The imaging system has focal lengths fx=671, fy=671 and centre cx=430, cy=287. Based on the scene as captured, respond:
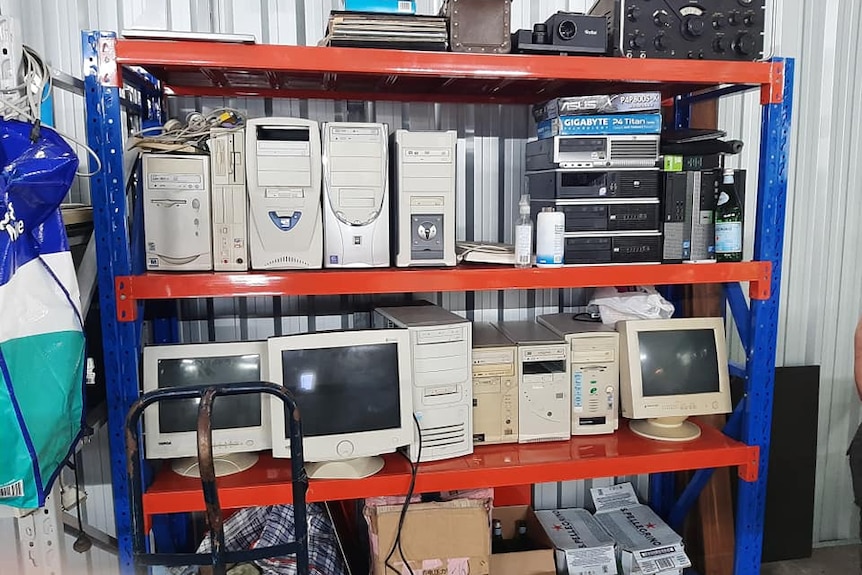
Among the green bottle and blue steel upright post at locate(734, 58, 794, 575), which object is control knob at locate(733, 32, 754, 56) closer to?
blue steel upright post at locate(734, 58, 794, 575)

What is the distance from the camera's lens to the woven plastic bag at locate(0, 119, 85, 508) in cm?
132

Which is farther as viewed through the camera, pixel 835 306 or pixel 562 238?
pixel 835 306

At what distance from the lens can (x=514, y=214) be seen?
2535 millimetres

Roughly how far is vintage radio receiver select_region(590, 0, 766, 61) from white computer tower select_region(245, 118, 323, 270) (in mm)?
921

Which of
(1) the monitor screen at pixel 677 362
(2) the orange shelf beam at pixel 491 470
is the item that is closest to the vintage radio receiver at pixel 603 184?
(1) the monitor screen at pixel 677 362

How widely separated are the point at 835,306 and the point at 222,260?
246 centimetres

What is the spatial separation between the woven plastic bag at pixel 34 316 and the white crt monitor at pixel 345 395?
1.81 feet

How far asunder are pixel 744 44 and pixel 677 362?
98cm

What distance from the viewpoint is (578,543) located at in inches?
93.7

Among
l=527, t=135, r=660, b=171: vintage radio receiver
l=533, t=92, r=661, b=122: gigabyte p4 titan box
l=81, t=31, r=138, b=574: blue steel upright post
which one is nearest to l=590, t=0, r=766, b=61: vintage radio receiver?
l=533, t=92, r=661, b=122: gigabyte p4 titan box

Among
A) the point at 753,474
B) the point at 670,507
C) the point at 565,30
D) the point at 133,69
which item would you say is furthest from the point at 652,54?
the point at 670,507

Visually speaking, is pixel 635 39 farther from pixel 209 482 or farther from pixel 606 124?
pixel 209 482

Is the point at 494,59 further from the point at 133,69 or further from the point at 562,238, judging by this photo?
the point at 133,69

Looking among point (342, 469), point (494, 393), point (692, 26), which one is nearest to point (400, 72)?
point (692, 26)
